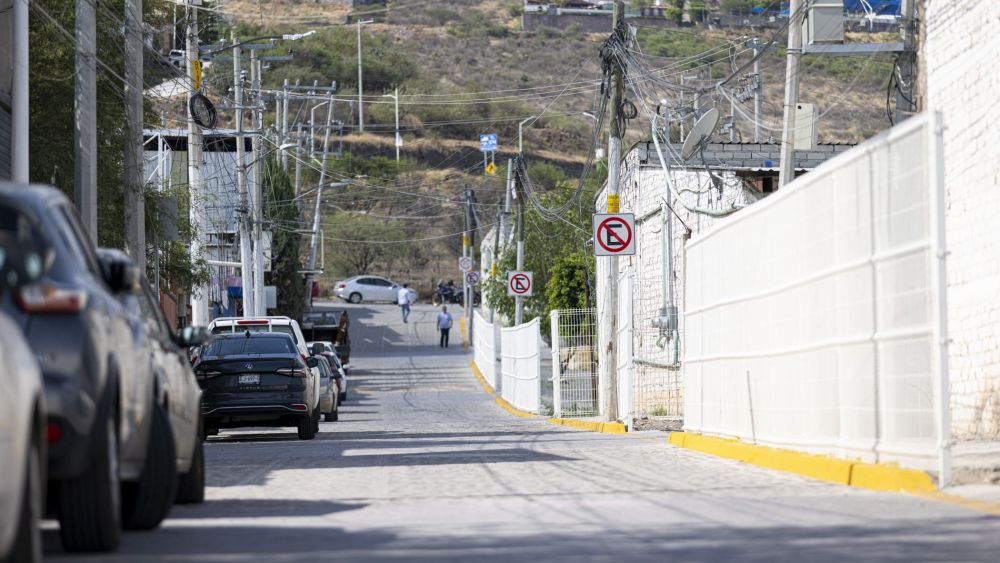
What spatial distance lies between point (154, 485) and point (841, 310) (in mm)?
5922

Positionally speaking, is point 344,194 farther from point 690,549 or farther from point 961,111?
Result: point 690,549

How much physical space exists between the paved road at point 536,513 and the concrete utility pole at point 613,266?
698cm

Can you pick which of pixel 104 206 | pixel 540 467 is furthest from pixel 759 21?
pixel 540 467

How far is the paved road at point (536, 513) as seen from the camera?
791 cm

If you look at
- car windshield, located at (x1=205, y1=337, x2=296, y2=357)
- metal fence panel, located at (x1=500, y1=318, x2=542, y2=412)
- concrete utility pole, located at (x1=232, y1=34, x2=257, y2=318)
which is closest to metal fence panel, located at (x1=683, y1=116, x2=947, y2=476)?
car windshield, located at (x1=205, y1=337, x2=296, y2=357)

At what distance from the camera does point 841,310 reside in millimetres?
12617

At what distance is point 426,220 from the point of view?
10288cm

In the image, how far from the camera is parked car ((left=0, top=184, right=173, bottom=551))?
7266mm

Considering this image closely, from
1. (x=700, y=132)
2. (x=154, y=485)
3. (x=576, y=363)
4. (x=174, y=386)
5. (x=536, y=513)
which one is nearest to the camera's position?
(x=154, y=485)

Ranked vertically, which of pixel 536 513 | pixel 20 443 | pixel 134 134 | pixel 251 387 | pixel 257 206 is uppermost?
pixel 257 206

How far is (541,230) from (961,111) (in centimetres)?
4050

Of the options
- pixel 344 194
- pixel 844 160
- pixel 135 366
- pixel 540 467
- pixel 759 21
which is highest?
pixel 759 21

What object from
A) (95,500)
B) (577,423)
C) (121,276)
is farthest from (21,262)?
(577,423)

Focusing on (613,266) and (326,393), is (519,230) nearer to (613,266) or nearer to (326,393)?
(326,393)
